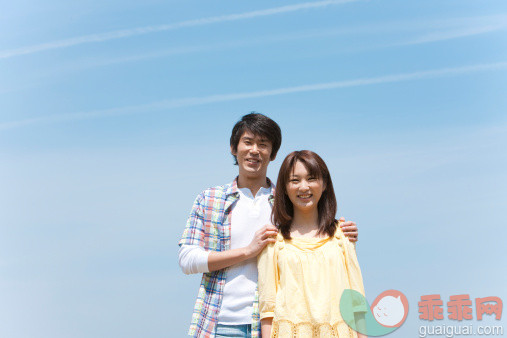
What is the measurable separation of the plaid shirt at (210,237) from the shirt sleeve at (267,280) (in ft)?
0.42

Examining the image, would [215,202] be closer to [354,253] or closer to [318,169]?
[318,169]

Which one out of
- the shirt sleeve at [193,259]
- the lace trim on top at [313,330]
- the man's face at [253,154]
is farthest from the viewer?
the man's face at [253,154]

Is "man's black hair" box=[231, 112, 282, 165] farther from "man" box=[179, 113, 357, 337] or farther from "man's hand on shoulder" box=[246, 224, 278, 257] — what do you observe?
"man's hand on shoulder" box=[246, 224, 278, 257]

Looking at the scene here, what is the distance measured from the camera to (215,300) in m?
3.51

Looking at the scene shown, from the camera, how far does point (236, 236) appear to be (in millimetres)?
3613

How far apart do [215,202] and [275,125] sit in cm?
72

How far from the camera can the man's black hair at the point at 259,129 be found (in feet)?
12.2

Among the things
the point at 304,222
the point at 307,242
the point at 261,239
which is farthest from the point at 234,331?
the point at 304,222

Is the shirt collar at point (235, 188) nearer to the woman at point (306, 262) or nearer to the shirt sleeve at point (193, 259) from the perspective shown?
the woman at point (306, 262)

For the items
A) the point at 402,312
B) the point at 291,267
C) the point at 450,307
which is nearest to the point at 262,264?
the point at 291,267

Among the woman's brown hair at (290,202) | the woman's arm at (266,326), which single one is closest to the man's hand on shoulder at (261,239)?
the woman's brown hair at (290,202)

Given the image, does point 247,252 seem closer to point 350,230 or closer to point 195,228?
point 195,228

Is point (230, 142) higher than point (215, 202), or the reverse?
point (230, 142)

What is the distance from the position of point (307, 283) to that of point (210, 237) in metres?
0.83
